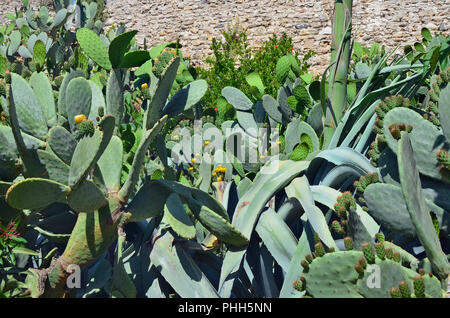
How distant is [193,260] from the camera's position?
1.79 m

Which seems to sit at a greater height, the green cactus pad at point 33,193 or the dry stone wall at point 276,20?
the green cactus pad at point 33,193

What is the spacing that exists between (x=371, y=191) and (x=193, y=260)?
2.16ft

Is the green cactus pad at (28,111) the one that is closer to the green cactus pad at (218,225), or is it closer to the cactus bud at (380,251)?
the green cactus pad at (218,225)

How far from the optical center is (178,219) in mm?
1616

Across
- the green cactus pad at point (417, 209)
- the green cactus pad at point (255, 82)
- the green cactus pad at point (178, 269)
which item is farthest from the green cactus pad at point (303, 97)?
the green cactus pad at point (417, 209)

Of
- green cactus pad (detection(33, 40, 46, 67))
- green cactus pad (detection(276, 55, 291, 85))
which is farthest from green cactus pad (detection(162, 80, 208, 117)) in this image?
green cactus pad (detection(33, 40, 46, 67))

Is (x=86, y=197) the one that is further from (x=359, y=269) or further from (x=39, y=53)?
(x=39, y=53)

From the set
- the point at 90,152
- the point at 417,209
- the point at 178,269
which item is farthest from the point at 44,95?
the point at 417,209

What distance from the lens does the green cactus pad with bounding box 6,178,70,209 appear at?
1.41 m

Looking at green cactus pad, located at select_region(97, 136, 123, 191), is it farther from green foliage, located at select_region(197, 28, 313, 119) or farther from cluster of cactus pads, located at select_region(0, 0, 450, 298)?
green foliage, located at select_region(197, 28, 313, 119)

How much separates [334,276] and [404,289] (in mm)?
206

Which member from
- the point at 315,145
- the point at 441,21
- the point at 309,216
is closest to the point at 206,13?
the point at 441,21

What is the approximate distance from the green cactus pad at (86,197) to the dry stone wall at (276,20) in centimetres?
920

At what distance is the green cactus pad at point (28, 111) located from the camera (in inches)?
72.3
